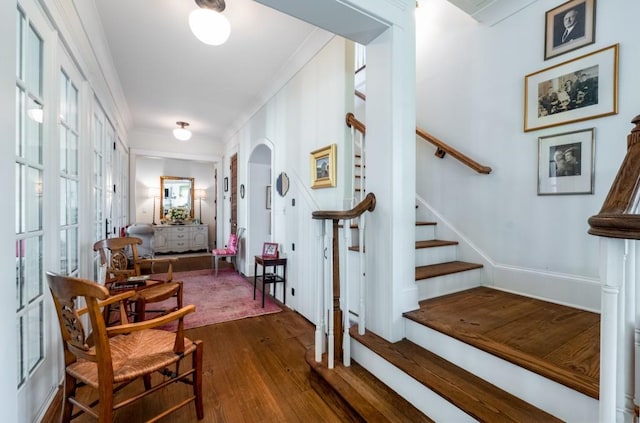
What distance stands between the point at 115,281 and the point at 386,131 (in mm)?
2833

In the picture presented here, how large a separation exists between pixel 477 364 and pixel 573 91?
197 cm

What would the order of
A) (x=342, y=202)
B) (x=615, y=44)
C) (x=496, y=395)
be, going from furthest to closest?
(x=342, y=202), (x=615, y=44), (x=496, y=395)

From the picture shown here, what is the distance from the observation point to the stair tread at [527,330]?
1.16 meters

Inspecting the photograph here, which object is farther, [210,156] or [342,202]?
[210,156]

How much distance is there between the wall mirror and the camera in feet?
25.1

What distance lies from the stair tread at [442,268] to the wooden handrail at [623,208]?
4.14 ft

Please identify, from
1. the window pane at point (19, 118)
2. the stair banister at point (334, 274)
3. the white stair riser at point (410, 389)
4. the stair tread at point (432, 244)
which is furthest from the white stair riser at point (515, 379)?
the window pane at point (19, 118)

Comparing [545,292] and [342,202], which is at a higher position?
[342,202]

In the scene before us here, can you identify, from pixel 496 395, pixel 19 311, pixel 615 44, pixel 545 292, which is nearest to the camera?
pixel 496 395

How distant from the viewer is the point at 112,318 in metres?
3.04

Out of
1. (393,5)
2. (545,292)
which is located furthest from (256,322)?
(393,5)

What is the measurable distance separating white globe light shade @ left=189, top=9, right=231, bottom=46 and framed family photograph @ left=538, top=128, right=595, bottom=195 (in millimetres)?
2630

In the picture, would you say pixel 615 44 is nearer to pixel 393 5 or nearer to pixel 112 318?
pixel 393 5

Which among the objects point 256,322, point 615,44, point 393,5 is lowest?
point 256,322
